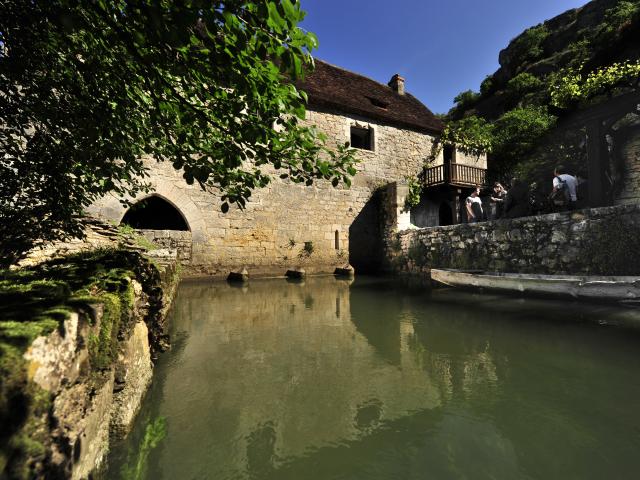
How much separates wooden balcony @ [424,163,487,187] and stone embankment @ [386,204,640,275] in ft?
18.1

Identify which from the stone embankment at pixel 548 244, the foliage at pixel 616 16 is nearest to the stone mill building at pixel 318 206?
the stone embankment at pixel 548 244

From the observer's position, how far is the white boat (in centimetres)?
414

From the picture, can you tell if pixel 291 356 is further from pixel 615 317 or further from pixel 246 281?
pixel 246 281

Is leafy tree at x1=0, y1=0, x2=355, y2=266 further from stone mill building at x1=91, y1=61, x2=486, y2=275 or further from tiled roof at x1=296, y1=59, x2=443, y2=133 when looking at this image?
tiled roof at x1=296, y1=59, x2=443, y2=133

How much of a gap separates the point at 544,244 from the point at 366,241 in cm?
691

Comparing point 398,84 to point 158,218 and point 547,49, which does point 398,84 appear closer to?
point 158,218

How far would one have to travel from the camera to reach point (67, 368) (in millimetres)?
1014

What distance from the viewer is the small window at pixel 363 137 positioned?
42.3ft

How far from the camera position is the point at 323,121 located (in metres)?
11.8

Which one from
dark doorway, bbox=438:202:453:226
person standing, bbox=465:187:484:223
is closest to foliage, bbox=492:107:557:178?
dark doorway, bbox=438:202:453:226

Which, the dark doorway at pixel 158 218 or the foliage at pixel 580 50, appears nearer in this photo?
the dark doorway at pixel 158 218

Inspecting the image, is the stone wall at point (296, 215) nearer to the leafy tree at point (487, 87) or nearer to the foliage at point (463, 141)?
the foliage at point (463, 141)

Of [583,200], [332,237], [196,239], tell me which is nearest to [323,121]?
[332,237]

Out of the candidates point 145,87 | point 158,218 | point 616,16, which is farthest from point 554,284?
point 616,16
